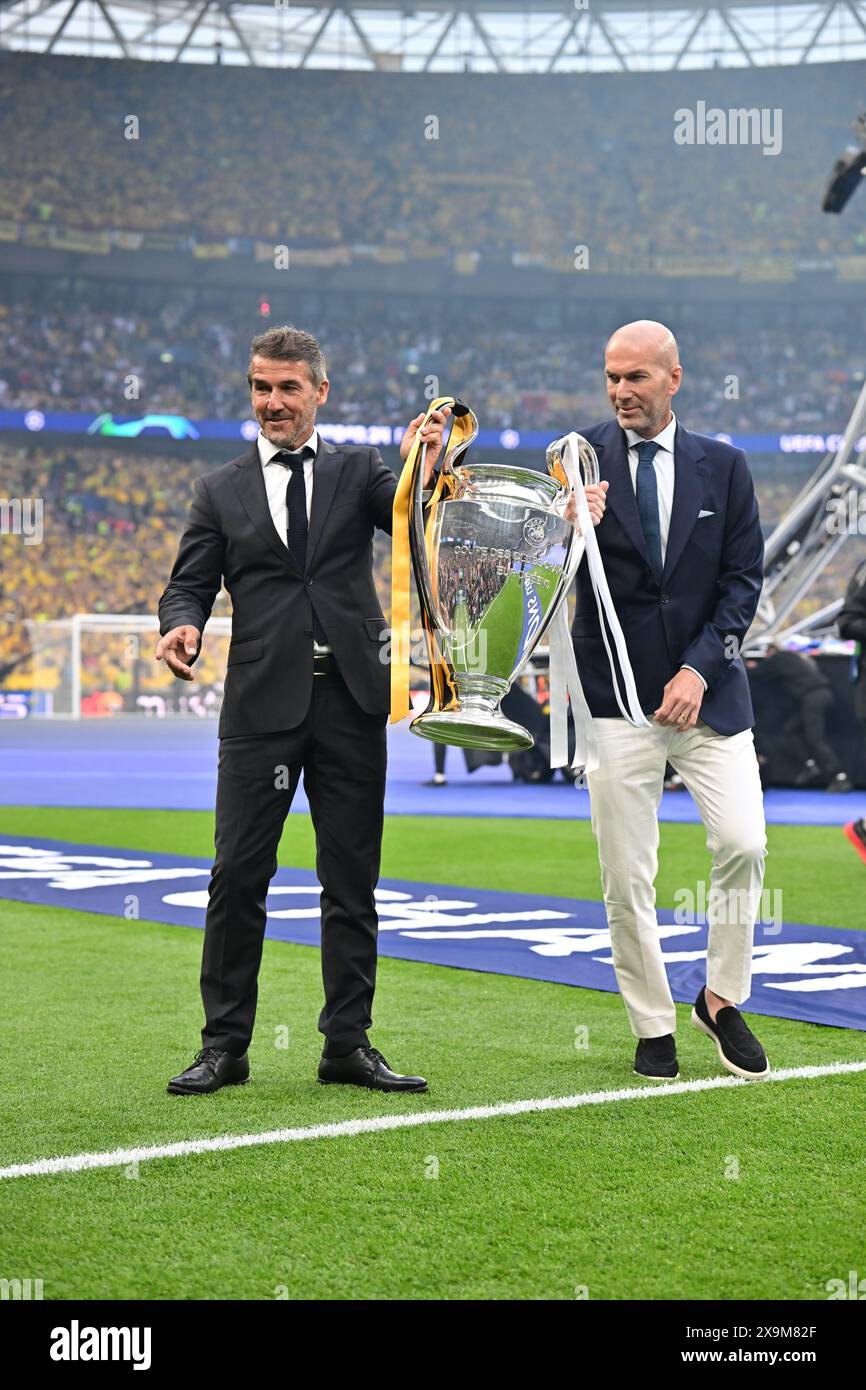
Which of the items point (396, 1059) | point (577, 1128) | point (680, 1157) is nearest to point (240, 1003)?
point (396, 1059)

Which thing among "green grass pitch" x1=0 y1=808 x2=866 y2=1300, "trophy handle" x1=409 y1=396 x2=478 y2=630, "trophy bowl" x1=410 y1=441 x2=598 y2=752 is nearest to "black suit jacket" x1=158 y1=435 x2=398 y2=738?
"trophy handle" x1=409 y1=396 x2=478 y2=630

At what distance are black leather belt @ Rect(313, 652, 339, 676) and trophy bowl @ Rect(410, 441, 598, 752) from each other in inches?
21.2

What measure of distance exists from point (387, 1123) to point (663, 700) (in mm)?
1203

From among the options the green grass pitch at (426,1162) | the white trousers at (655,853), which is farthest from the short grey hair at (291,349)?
the green grass pitch at (426,1162)

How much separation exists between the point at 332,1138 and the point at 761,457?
34897mm

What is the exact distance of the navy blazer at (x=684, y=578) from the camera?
12.9 feet

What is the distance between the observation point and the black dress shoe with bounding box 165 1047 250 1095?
3773 mm

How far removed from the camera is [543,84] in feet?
130

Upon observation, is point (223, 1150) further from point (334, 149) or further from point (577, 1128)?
point (334, 149)

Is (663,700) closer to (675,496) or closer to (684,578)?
(684,578)

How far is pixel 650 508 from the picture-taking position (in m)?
3.95

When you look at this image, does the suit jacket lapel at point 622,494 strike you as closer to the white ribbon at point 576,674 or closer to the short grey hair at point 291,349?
the white ribbon at point 576,674

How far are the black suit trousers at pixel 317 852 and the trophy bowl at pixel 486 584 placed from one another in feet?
1.98

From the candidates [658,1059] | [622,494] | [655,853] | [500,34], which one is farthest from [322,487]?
[500,34]
